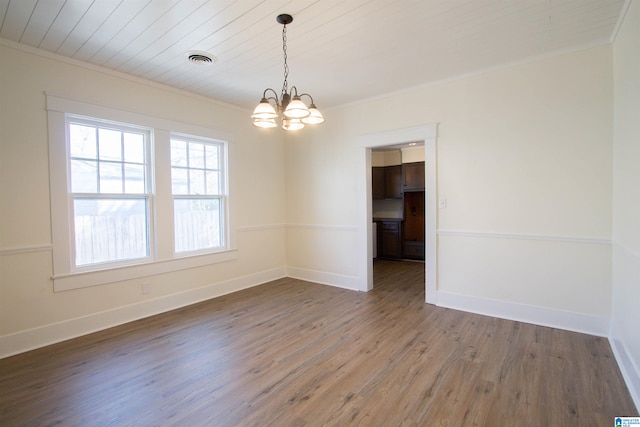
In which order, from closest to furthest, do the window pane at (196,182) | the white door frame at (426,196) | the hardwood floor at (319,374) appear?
the hardwood floor at (319,374) < the white door frame at (426,196) < the window pane at (196,182)

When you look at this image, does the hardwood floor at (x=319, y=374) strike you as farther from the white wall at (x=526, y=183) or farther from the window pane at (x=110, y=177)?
the window pane at (x=110, y=177)

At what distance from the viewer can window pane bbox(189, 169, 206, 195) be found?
418cm

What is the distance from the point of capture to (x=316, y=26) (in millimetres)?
2514

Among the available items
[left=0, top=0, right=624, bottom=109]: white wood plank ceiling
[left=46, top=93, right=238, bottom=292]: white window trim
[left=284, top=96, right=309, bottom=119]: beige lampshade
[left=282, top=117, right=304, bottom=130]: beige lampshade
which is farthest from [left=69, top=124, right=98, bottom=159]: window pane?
[left=284, top=96, right=309, bottom=119]: beige lampshade

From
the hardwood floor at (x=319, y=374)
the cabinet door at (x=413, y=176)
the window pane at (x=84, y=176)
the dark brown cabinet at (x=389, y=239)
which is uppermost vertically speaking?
the cabinet door at (x=413, y=176)

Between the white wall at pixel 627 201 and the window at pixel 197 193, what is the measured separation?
14.3 ft

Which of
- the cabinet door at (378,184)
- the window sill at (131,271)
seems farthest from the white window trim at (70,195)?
the cabinet door at (378,184)

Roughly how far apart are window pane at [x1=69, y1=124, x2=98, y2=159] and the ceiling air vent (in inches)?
53.9

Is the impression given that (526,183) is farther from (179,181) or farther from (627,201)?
(179,181)

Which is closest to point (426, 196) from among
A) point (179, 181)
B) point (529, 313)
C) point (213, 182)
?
point (529, 313)

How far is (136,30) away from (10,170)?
67.1 inches

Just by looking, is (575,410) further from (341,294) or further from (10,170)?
(10,170)

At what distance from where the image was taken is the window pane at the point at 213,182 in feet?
14.4

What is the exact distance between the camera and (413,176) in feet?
21.4
